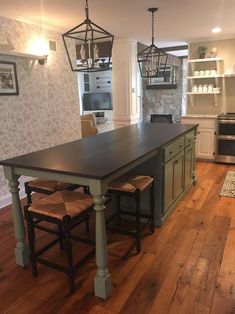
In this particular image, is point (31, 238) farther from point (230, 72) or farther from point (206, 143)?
point (230, 72)

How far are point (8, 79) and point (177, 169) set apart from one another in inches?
91.9

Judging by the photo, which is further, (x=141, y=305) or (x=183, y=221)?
(x=183, y=221)

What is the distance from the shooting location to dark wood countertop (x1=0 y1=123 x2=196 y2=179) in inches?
75.3

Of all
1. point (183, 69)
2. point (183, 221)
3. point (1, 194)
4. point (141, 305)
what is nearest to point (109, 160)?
point (141, 305)

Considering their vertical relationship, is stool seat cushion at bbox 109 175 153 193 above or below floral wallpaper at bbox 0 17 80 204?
below

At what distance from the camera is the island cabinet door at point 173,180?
9.60 feet

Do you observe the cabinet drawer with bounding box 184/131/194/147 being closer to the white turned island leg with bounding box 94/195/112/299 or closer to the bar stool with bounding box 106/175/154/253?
the bar stool with bounding box 106/175/154/253

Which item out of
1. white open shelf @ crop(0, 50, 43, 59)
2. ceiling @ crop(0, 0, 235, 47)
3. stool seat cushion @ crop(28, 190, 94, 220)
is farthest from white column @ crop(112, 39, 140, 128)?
stool seat cushion @ crop(28, 190, 94, 220)

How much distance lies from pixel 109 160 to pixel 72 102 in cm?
271

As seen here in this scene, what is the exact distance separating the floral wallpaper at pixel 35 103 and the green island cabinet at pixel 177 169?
1.98 m

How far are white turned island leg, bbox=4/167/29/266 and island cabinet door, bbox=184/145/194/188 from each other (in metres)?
2.18

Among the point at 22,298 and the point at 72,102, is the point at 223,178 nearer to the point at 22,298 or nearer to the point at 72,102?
the point at 72,102

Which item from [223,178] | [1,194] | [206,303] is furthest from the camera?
[223,178]

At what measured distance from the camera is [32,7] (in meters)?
3.16
